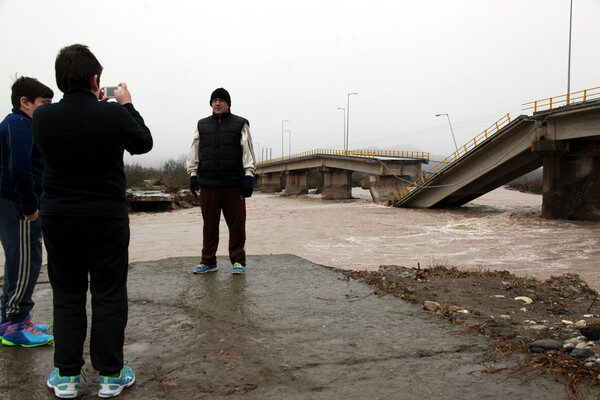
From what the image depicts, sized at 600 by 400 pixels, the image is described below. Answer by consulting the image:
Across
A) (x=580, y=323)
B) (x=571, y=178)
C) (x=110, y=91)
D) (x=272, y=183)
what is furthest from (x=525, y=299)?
(x=272, y=183)

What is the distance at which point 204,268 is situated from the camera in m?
5.43

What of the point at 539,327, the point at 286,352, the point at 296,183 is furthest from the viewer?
the point at 296,183

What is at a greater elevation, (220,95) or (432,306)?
(220,95)

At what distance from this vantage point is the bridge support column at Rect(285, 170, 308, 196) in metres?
58.8

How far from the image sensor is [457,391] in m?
2.34

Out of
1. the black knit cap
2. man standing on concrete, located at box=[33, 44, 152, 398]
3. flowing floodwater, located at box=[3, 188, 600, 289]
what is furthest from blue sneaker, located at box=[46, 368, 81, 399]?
flowing floodwater, located at box=[3, 188, 600, 289]

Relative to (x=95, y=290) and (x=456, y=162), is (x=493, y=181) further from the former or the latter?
(x=95, y=290)

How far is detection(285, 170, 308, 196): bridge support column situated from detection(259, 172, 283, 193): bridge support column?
11.5 m

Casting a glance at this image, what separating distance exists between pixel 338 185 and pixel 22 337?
4477 centimetres

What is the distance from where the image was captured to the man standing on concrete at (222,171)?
5266 mm

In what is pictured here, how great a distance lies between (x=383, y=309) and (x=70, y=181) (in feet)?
8.60

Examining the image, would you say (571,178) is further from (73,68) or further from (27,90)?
(73,68)

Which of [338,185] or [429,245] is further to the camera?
[338,185]

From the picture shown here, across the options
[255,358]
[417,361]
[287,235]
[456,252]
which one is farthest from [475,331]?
[287,235]
